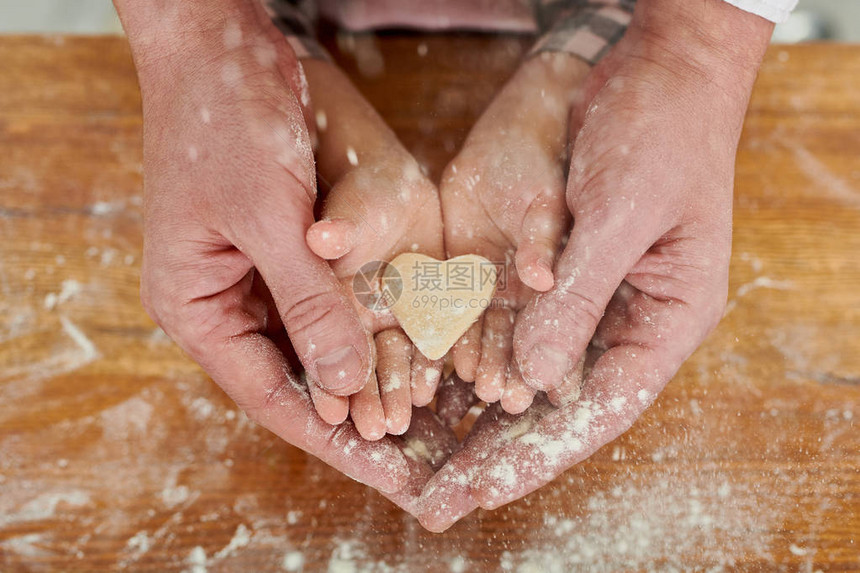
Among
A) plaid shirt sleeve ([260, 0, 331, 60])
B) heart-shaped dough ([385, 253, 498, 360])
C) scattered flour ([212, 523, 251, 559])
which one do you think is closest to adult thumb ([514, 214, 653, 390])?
heart-shaped dough ([385, 253, 498, 360])

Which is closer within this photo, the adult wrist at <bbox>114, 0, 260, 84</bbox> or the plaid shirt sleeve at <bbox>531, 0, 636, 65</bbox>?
the adult wrist at <bbox>114, 0, 260, 84</bbox>

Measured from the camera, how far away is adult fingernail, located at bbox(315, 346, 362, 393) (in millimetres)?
825

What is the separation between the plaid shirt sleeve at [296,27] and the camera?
3.90 ft

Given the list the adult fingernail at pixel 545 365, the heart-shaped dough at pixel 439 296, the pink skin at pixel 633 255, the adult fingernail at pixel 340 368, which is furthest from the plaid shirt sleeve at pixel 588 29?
the adult fingernail at pixel 340 368

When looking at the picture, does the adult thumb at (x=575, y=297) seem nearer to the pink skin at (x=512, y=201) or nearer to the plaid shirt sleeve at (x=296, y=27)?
the pink skin at (x=512, y=201)

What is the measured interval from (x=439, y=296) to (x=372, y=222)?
137 mm

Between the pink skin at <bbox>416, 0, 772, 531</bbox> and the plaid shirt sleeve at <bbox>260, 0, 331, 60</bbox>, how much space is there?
1.67 feet

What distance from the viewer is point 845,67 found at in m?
1.28

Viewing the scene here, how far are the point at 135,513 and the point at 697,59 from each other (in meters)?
1.01
